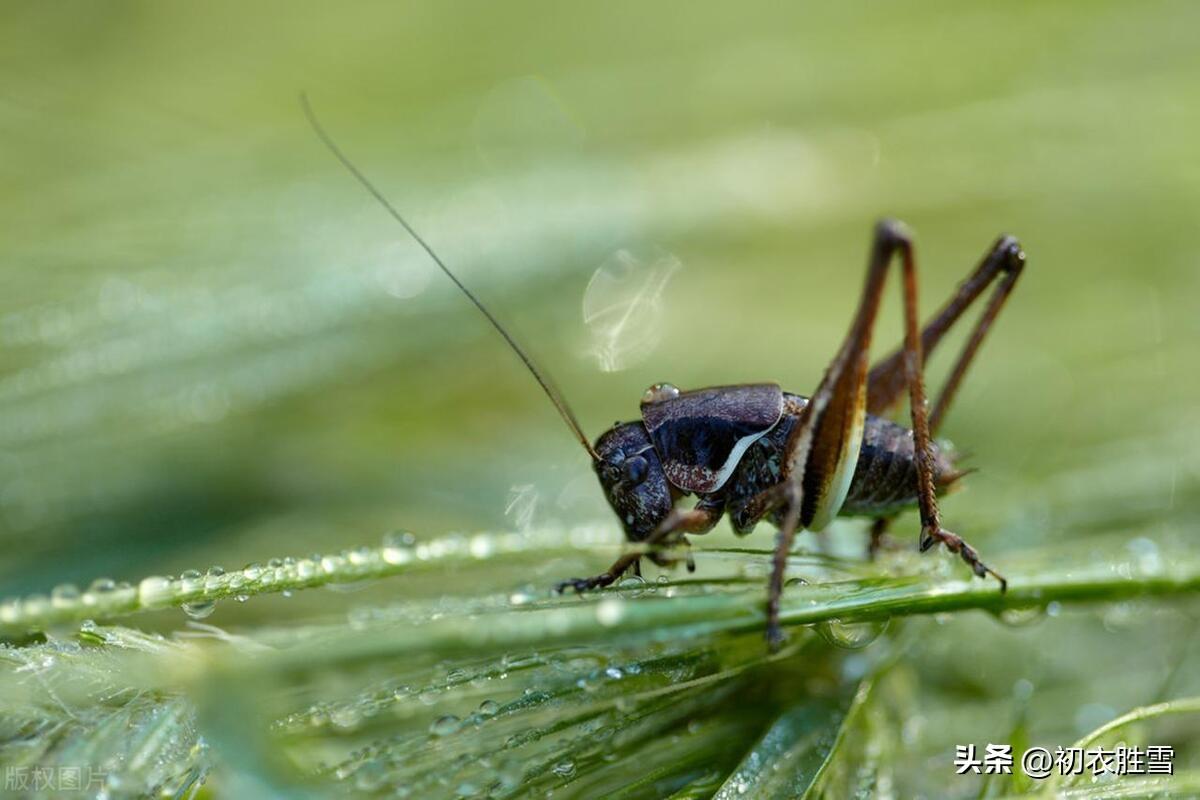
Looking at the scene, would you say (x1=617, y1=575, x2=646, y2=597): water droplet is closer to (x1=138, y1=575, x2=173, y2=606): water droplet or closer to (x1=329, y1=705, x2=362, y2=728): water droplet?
(x1=329, y1=705, x2=362, y2=728): water droplet

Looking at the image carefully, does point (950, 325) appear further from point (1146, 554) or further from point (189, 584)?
point (189, 584)

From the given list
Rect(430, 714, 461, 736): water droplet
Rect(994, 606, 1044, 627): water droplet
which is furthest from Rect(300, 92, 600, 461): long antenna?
Rect(994, 606, 1044, 627): water droplet

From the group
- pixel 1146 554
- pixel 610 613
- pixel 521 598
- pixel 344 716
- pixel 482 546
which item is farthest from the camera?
pixel 1146 554

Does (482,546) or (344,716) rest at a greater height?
(482,546)

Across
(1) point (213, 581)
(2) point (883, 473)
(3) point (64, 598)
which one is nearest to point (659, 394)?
(2) point (883, 473)

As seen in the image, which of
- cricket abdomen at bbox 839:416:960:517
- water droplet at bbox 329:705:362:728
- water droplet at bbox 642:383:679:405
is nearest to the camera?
water droplet at bbox 329:705:362:728

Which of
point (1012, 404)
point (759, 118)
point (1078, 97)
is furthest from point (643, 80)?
point (1012, 404)

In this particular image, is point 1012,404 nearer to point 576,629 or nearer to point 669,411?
point 669,411
